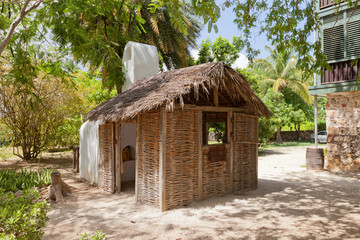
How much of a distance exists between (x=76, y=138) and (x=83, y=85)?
3110 mm

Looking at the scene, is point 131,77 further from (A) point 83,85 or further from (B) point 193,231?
(A) point 83,85

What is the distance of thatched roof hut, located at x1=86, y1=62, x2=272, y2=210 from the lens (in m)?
5.42

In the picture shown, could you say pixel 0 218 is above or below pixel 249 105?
below

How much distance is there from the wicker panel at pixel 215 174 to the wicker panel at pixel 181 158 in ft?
0.94

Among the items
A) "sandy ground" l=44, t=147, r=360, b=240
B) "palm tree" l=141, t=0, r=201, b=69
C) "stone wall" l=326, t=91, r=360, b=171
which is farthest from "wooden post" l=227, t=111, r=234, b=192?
"palm tree" l=141, t=0, r=201, b=69

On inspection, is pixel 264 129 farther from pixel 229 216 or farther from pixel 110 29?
pixel 229 216

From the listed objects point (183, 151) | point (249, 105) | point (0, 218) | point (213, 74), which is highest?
point (213, 74)

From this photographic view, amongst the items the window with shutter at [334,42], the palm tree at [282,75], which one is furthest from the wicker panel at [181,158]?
the palm tree at [282,75]

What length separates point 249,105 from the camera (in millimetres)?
6887

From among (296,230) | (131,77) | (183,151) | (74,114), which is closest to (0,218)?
(183,151)

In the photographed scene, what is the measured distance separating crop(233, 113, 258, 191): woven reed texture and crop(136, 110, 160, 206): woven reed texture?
2.24 m

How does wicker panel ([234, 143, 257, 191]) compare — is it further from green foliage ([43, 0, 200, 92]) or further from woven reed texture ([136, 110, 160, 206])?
green foliage ([43, 0, 200, 92])

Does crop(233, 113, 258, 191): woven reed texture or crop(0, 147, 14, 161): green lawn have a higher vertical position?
crop(233, 113, 258, 191): woven reed texture

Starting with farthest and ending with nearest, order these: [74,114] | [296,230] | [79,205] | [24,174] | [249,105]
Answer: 1. [74,114]
2. [24,174]
3. [249,105]
4. [79,205]
5. [296,230]
